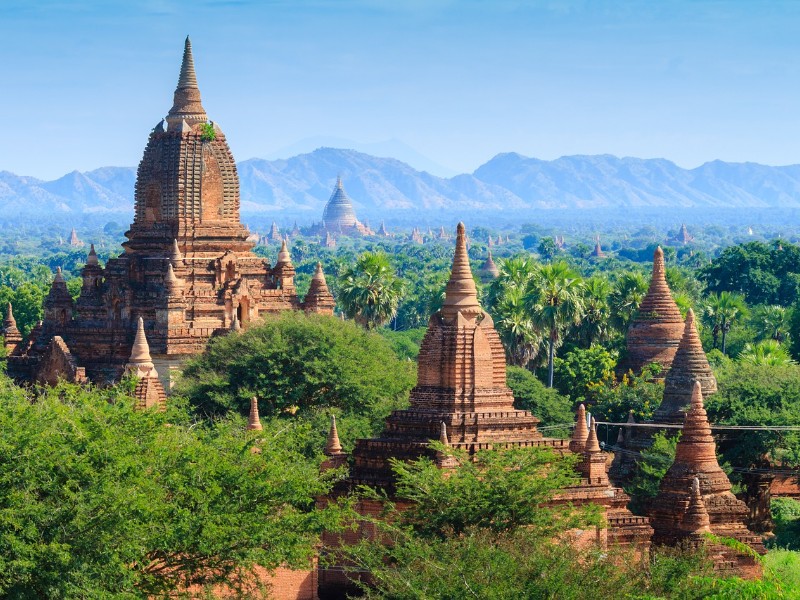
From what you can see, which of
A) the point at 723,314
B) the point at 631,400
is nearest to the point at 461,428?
the point at 631,400

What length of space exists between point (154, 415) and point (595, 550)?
7663 mm

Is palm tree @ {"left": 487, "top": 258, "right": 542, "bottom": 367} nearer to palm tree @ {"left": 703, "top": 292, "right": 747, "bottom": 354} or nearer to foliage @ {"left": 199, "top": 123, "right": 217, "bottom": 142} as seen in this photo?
palm tree @ {"left": 703, "top": 292, "right": 747, "bottom": 354}

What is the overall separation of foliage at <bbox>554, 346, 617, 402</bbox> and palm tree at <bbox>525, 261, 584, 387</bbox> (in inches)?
56.7

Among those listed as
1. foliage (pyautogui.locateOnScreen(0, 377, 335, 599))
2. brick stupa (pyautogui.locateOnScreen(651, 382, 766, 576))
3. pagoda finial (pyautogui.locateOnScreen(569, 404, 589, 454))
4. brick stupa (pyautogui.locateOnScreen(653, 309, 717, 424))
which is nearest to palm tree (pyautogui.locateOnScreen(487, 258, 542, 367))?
brick stupa (pyautogui.locateOnScreen(653, 309, 717, 424))

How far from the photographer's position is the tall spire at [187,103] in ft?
194

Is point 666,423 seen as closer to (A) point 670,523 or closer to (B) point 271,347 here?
(B) point 271,347

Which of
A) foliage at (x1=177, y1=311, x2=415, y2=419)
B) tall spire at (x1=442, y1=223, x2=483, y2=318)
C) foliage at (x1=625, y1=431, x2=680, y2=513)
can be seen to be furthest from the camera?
foliage at (x1=177, y1=311, x2=415, y2=419)

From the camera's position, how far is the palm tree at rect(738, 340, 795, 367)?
218 ft

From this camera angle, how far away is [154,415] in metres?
35.0

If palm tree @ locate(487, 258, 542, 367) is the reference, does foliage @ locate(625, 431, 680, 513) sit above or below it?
below

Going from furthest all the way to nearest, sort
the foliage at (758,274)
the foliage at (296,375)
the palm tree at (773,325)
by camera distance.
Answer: the foliage at (758,274) < the palm tree at (773,325) < the foliage at (296,375)

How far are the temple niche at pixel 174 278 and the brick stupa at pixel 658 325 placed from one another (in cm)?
890

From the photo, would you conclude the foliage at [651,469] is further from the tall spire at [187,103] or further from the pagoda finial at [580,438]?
the tall spire at [187,103]

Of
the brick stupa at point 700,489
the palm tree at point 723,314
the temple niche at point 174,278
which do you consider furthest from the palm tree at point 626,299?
the brick stupa at point 700,489
